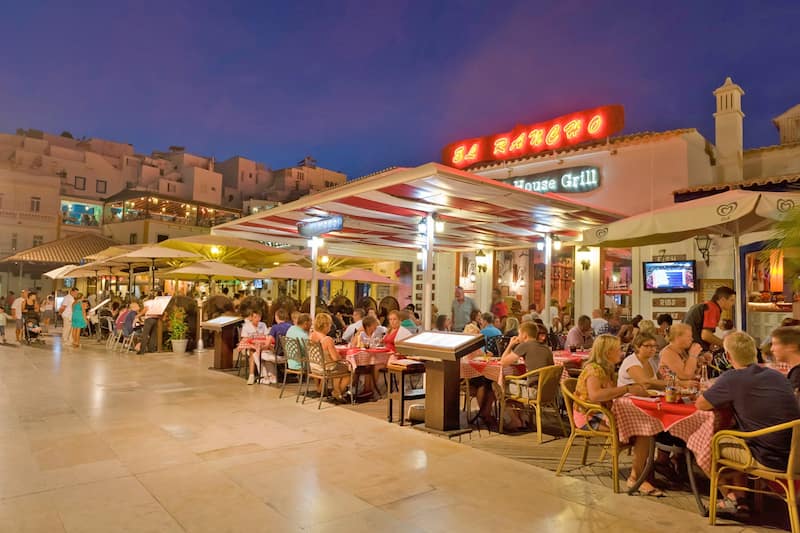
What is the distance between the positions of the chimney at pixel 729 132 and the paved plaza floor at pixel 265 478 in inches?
434

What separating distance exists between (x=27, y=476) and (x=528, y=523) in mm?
4096

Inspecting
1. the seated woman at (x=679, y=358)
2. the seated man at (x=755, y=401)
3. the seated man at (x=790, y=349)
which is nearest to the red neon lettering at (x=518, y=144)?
the seated woman at (x=679, y=358)

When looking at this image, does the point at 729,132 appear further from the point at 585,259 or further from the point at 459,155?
the point at 459,155

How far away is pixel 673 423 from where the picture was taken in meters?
3.89

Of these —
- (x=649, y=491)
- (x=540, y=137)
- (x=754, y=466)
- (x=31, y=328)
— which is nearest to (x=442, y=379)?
(x=649, y=491)

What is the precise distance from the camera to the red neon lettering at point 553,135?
584 inches

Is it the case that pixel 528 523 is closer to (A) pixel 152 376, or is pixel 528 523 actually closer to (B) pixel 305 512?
(B) pixel 305 512

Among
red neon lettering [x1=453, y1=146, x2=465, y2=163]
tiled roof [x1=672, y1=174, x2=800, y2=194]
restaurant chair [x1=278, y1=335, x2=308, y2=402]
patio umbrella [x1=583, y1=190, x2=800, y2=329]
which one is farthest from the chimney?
A: restaurant chair [x1=278, y1=335, x2=308, y2=402]

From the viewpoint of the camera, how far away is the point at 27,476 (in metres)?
4.42

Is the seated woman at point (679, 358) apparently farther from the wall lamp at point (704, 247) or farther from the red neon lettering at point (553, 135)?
the red neon lettering at point (553, 135)

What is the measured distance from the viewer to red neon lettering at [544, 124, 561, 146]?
14836 millimetres

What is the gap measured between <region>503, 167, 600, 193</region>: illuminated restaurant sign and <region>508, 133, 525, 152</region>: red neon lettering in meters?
1.07

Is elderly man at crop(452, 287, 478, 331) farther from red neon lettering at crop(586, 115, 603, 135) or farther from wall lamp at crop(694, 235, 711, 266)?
red neon lettering at crop(586, 115, 603, 135)

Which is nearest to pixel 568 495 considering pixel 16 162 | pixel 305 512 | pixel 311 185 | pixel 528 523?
pixel 528 523
